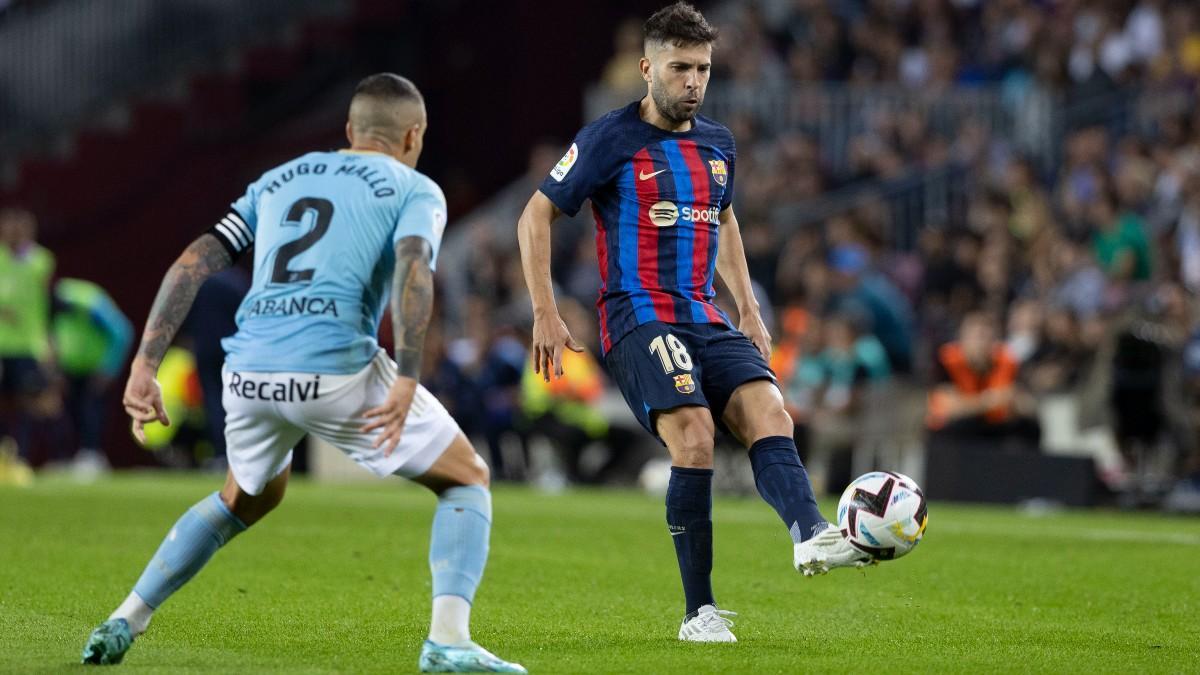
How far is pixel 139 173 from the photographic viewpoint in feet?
82.8

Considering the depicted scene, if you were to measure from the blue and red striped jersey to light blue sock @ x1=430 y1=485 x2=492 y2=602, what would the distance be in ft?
4.71

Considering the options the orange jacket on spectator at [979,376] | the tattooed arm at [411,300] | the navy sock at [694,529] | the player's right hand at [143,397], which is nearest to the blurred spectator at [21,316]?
the orange jacket on spectator at [979,376]

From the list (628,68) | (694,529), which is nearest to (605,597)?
(694,529)

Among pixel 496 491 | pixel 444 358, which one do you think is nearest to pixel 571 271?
pixel 444 358

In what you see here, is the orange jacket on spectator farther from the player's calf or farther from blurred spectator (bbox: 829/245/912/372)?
the player's calf

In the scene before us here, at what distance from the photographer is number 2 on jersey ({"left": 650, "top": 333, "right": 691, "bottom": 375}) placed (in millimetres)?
6941

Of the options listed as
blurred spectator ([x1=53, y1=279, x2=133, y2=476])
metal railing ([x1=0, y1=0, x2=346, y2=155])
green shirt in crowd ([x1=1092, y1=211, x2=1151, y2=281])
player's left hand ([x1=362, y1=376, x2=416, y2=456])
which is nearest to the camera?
player's left hand ([x1=362, y1=376, x2=416, y2=456])

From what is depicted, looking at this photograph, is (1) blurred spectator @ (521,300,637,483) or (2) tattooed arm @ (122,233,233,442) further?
(1) blurred spectator @ (521,300,637,483)

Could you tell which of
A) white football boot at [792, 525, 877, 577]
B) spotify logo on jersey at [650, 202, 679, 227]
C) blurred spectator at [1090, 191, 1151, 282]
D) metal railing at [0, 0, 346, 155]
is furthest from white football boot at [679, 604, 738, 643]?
metal railing at [0, 0, 346, 155]

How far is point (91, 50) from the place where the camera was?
24.8 m

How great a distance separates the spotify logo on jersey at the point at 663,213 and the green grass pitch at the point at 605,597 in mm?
1620

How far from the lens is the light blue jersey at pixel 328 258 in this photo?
578 centimetres

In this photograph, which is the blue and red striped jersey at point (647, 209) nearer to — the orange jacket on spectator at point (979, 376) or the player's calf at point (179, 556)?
the player's calf at point (179, 556)

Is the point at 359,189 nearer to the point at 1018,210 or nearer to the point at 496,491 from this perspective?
the point at 496,491
